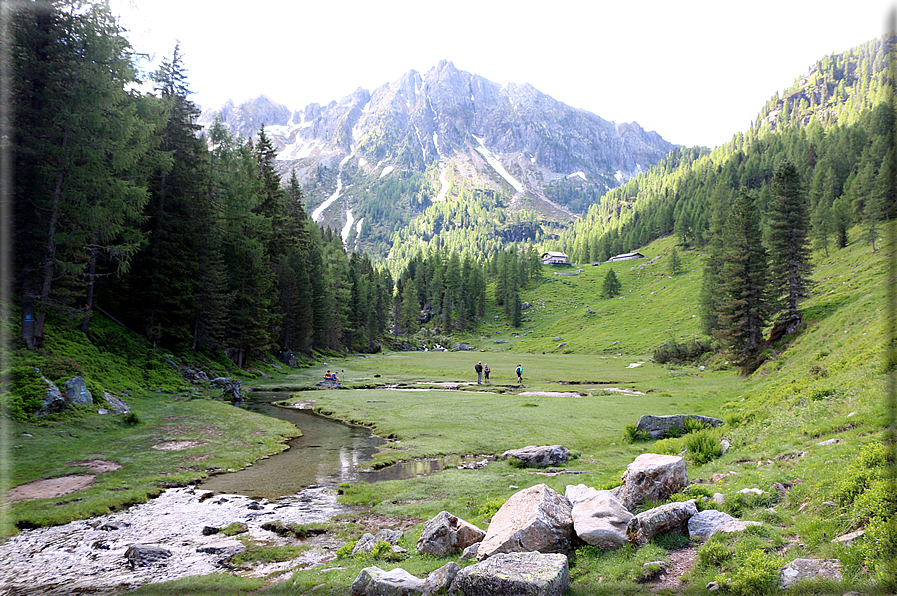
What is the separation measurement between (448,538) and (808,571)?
6.69 m

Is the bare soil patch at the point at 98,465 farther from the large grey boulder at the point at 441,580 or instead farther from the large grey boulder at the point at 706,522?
the large grey boulder at the point at 706,522

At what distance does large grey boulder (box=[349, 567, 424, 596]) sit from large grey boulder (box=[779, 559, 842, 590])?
5916 mm

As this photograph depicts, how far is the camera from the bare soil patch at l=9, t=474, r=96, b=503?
45.0 ft

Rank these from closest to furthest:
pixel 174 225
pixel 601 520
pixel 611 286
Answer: pixel 601 520 < pixel 174 225 < pixel 611 286

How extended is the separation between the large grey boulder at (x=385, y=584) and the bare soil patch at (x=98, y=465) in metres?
15.0

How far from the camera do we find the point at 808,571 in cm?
605

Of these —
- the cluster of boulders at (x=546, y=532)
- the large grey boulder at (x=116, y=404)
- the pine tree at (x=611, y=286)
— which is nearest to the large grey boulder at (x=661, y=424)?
the cluster of boulders at (x=546, y=532)

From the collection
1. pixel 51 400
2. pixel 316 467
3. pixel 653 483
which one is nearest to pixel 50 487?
pixel 51 400

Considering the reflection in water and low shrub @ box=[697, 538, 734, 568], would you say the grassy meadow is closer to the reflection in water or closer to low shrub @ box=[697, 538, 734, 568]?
low shrub @ box=[697, 538, 734, 568]

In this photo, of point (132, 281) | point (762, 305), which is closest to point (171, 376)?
point (132, 281)

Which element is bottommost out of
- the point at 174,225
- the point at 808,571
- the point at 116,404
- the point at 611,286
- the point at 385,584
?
the point at 116,404

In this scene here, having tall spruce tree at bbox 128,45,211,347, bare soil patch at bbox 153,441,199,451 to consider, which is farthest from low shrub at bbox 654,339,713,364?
tall spruce tree at bbox 128,45,211,347

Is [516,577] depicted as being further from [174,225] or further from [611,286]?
[611,286]

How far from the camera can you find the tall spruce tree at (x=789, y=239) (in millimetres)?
41000
